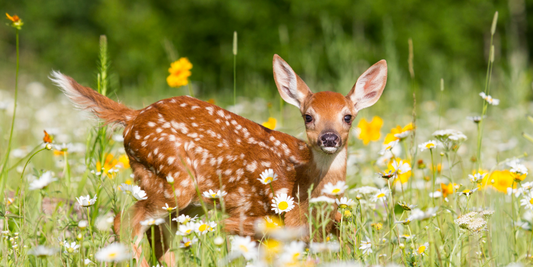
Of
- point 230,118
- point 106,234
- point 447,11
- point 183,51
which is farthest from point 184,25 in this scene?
point 106,234

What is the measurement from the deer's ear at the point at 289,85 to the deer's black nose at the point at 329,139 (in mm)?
490

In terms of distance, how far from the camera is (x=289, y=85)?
11.1ft

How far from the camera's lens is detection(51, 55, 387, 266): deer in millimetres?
3088

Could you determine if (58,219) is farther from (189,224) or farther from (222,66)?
(222,66)

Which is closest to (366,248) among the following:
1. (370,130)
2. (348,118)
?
(348,118)

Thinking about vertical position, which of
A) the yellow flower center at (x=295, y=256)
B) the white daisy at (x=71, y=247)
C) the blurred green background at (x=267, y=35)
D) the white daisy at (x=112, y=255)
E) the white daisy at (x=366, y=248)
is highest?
the blurred green background at (x=267, y=35)

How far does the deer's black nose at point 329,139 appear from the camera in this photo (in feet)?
9.55

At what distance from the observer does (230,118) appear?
3.46 meters

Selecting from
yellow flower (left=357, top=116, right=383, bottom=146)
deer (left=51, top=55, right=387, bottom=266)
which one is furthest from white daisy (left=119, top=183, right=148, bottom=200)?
yellow flower (left=357, top=116, right=383, bottom=146)

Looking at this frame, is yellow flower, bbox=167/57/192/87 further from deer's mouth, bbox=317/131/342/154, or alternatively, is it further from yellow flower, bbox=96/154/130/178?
deer's mouth, bbox=317/131/342/154

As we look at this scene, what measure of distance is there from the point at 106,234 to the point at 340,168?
1.47m

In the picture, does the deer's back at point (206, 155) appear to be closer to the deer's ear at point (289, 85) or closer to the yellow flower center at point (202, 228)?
the deer's ear at point (289, 85)

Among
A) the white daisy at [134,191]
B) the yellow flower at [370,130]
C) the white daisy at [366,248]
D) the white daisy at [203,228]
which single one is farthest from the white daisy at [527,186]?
the white daisy at [134,191]

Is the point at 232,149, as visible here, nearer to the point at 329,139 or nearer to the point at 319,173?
the point at 319,173
